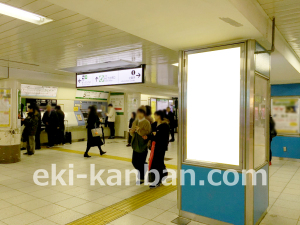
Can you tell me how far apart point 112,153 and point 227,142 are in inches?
226

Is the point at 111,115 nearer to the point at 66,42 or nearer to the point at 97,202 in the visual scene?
the point at 66,42

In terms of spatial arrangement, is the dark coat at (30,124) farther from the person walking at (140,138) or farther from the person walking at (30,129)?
the person walking at (140,138)

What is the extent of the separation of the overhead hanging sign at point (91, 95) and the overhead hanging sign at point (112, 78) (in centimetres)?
456

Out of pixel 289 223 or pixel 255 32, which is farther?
pixel 289 223

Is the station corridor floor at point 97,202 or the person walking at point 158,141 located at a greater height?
the person walking at point 158,141

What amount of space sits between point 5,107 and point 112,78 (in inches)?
123

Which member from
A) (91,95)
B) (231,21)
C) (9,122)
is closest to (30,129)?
(9,122)

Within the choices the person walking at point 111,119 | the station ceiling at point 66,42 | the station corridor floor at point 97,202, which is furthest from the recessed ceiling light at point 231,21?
the person walking at point 111,119

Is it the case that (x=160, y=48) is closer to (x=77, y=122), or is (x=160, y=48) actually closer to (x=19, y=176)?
(x=19, y=176)

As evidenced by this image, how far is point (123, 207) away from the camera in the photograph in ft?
12.1

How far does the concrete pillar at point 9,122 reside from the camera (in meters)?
6.57

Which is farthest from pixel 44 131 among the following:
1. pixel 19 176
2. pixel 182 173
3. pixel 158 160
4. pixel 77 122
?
pixel 182 173

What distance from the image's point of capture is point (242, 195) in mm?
2918

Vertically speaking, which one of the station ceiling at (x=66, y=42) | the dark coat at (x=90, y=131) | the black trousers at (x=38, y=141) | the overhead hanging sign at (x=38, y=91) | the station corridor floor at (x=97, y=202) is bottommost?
the station corridor floor at (x=97, y=202)
